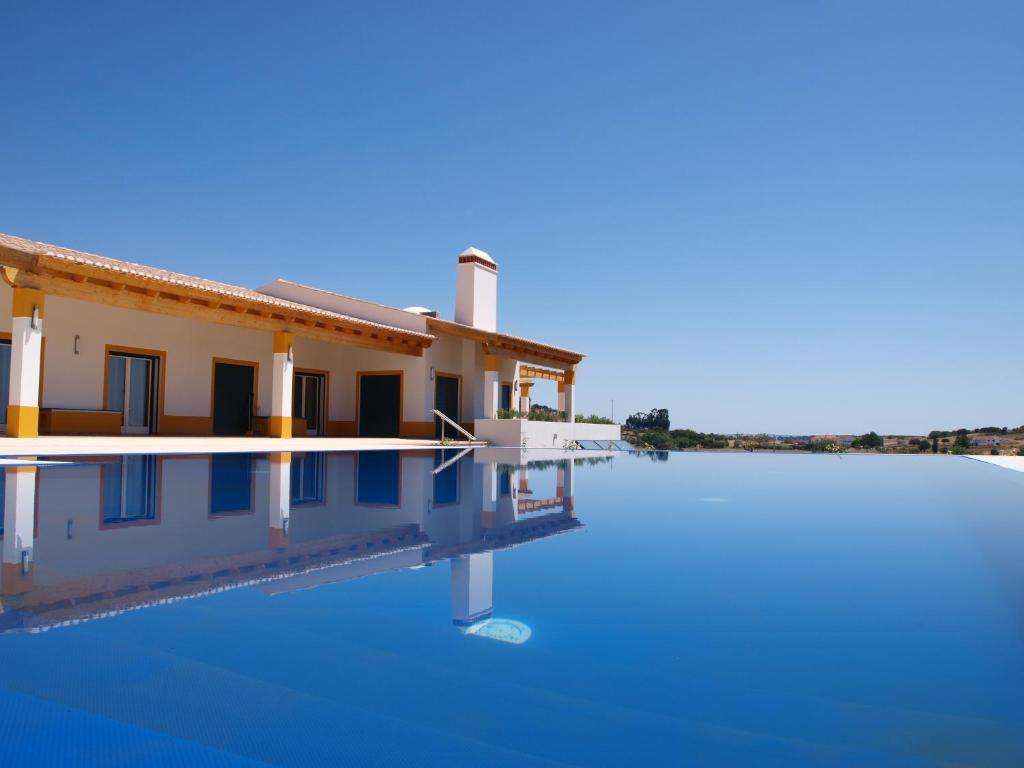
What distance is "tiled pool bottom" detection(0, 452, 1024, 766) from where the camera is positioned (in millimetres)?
2004

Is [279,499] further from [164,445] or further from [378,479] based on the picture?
[164,445]

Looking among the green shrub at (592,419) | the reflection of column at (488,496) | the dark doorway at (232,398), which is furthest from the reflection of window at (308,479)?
the green shrub at (592,419)

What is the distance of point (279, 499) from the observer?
24.4ft

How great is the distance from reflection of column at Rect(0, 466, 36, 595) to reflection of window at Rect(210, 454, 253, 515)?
5.02 ft

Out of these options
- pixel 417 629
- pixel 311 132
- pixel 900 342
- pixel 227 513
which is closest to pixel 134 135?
pixel 311 132

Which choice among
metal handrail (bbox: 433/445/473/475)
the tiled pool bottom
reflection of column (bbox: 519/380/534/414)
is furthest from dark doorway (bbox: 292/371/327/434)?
the tiled pool bottom

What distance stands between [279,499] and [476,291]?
16.3 meters

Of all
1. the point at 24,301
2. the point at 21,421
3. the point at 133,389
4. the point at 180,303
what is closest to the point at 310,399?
the point at 133,389

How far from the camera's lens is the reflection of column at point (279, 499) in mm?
5340

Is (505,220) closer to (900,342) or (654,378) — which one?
(654,378)

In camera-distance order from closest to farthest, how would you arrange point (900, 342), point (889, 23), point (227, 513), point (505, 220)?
point (227, 513) < point (889, 23) < point (505, 220) < point (900, 342)

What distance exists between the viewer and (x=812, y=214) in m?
24.1

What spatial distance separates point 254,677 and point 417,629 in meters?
0.82

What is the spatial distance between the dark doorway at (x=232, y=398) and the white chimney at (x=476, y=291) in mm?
7525
